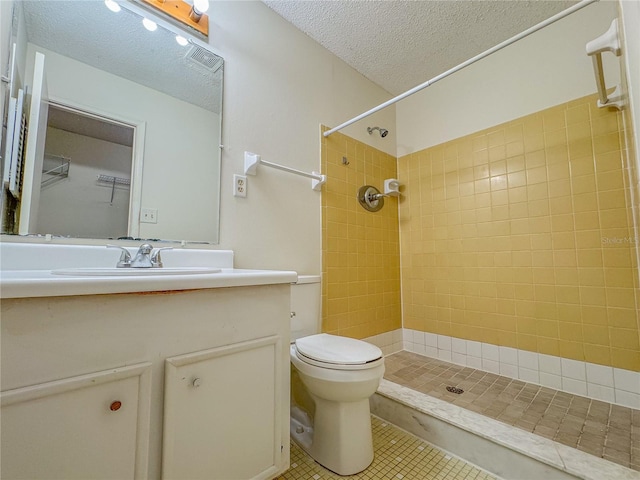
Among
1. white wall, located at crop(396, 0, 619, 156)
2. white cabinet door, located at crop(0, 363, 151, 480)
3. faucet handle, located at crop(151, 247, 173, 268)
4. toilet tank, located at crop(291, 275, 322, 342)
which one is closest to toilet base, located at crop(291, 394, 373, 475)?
toilet tank, located at crop(291, 275, 322, 342)

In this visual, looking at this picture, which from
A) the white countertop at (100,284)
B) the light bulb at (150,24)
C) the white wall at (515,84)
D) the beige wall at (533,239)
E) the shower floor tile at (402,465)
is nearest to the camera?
the white countertop at (100,284)

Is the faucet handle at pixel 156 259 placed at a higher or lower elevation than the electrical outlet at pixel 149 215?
lower

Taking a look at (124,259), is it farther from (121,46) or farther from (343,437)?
(343,437)

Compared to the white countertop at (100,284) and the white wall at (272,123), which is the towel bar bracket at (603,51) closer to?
the white wall at (272,123)

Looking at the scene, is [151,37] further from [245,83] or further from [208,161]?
[208,161]

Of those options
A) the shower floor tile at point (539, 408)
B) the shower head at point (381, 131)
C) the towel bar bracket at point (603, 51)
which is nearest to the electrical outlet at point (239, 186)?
the shower head at point (381, 131)

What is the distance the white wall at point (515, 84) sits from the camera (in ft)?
5.07

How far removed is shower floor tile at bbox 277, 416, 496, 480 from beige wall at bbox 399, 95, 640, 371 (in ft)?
3.02

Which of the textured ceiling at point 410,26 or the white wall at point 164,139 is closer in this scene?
the white wall at point 164,139

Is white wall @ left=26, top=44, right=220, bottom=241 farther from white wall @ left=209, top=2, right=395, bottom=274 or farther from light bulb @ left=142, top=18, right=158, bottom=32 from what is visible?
light bulb @ left=142, top=18, right=158, bottom=32

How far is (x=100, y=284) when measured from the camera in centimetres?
58

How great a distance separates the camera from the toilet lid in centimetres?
103

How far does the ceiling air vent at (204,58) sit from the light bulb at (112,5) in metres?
0.28

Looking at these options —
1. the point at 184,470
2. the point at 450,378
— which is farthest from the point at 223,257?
the point at 450,378
